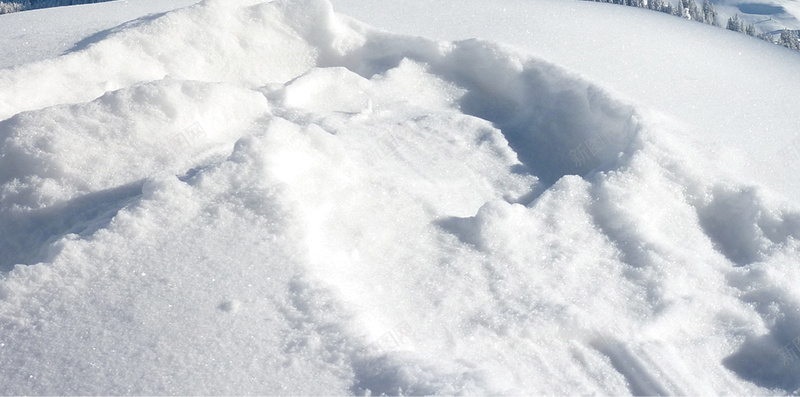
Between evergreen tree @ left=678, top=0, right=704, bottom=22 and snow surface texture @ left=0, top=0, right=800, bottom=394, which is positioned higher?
snow surface texture @ left=0, top=0, right=800, bottom=394

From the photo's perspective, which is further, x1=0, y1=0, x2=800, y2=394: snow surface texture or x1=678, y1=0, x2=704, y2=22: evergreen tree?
x1=678, y1=0, x2=704, y2=22: evergreen tree

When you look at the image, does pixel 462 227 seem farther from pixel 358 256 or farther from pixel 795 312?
pixel 795 312

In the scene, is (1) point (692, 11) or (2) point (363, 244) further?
(1) point (692, 11)

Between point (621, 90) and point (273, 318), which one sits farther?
point (621, 90)

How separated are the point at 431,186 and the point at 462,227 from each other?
34 cm

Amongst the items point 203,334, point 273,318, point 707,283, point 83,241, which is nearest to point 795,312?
point 707,283

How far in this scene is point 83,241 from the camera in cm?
206

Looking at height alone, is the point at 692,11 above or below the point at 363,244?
below

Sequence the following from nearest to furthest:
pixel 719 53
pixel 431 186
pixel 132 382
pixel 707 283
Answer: pixel 132 382 → pixel 707 283 → pixel 431 186 → pixel 719 53

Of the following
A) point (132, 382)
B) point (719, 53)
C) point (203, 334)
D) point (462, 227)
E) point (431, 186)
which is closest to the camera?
point (132, 382)

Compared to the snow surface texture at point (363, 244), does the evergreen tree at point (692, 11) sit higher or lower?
lower

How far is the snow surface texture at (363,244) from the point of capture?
1788 millimetres

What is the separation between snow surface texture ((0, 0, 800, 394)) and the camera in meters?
1.79

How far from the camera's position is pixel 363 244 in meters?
2.30
